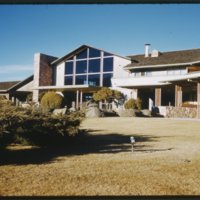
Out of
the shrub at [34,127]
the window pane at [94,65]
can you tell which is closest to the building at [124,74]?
the window pane at [94,65]

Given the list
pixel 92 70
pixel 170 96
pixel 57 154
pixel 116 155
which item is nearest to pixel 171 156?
pixel 116 155

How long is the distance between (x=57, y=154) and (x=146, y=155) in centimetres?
281

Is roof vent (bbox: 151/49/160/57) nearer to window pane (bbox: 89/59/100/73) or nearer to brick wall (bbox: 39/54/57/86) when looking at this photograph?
window pane (bbox: 89/59/100/73)

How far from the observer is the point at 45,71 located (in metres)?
46.7

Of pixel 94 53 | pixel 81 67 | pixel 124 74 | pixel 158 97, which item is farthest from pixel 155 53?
pixel 81 67

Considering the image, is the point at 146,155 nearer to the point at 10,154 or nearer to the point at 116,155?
the point at 116,155

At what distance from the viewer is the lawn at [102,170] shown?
20.9 ft

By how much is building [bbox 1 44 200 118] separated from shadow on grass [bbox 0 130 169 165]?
57.5 ft

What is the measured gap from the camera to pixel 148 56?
4203 cm

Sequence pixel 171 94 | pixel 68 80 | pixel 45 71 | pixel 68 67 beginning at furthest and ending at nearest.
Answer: pixel 45 71
pixel 68 67
pixel 68 80
pixel 171 94

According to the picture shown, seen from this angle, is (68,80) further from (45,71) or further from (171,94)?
(171,94)

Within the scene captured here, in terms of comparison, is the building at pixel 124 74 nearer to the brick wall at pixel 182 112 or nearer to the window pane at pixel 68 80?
the window pane at pixel 68 80

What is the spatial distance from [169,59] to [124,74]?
246 inches
